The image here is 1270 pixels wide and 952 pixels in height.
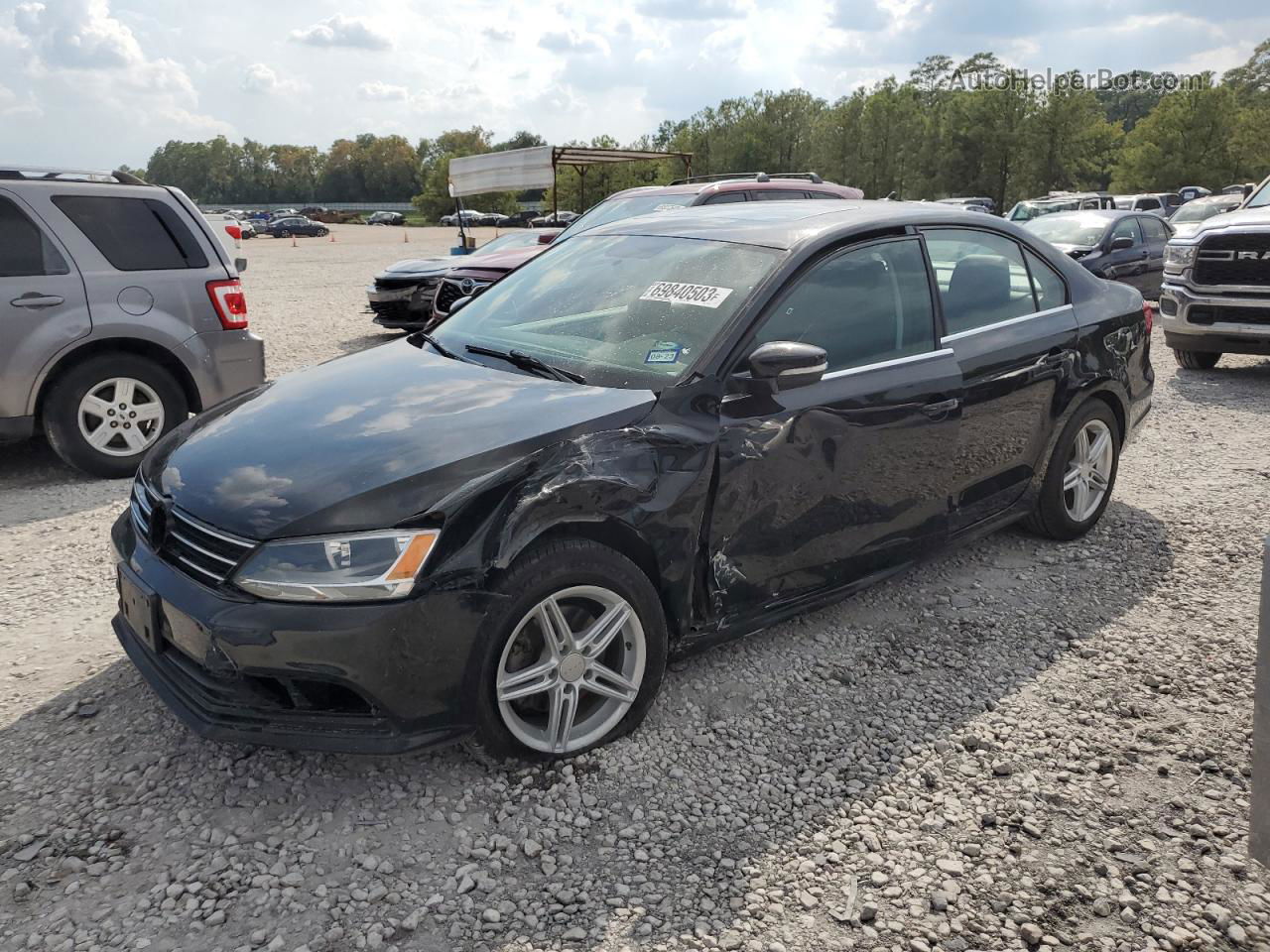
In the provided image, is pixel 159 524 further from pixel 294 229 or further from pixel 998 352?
pixel 294 229

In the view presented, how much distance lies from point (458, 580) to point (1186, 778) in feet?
7.54

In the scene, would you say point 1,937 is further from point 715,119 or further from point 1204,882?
point 715,119

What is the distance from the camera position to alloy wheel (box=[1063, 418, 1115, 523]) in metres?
4.91

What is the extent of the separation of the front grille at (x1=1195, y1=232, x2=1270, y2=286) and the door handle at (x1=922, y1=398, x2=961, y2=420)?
6.74m

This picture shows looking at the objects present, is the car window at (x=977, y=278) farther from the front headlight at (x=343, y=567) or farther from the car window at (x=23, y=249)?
the car window at (x=23, y=249)

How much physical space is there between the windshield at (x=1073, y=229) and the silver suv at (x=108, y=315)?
35.3ft

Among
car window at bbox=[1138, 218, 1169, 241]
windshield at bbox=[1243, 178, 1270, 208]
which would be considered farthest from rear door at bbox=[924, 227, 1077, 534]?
car window at bbox=[1138, 218, 1169, 241]

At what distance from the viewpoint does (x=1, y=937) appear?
8.07 ft

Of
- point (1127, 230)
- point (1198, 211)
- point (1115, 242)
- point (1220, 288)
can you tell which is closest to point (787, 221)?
point (1220, 288)

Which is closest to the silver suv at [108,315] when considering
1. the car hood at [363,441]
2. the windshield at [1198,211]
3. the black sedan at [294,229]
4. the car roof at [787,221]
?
the car hood at [363,441]

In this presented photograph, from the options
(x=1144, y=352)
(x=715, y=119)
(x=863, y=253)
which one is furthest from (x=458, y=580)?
(x=715, y=119)

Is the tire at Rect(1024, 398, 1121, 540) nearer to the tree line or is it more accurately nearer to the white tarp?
the white tarp

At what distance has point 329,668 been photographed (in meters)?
2.71

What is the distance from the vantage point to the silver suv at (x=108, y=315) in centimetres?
608
